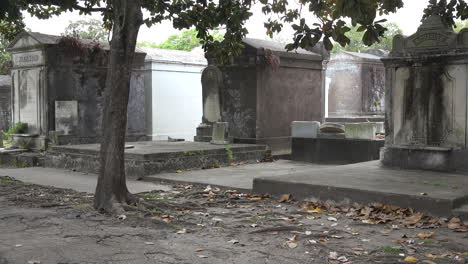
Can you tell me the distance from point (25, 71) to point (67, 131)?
2036 mm

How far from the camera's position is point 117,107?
6.83 meters

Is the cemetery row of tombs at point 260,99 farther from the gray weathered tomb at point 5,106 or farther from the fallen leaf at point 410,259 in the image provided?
the gray weathered tomb at point 5,106

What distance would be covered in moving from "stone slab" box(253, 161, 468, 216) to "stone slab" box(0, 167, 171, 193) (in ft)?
7.10

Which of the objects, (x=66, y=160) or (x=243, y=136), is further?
(x=243, y=136)

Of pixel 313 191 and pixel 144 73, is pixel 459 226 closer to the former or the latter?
pixel 313 191

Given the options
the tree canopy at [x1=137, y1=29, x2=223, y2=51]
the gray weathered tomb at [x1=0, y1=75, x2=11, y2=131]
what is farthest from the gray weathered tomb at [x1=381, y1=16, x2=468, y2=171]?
the tree canopy at [x1=137, y1=29, x2=223, y2=51]

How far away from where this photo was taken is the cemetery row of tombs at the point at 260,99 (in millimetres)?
8648

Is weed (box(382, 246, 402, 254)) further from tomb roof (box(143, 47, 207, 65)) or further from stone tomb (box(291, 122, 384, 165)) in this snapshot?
Answer: tomb roof (box(143, 47, 207, 65))

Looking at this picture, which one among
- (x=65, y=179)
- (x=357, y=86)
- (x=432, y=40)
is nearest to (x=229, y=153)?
(x=65, y=179)

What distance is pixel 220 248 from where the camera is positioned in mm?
5016

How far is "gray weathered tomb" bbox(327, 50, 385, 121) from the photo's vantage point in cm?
2230

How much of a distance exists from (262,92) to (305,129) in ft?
5.20

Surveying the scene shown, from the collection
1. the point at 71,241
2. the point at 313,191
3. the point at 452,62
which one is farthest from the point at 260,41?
the point at 71,241

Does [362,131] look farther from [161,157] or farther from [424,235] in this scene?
[424,235]
